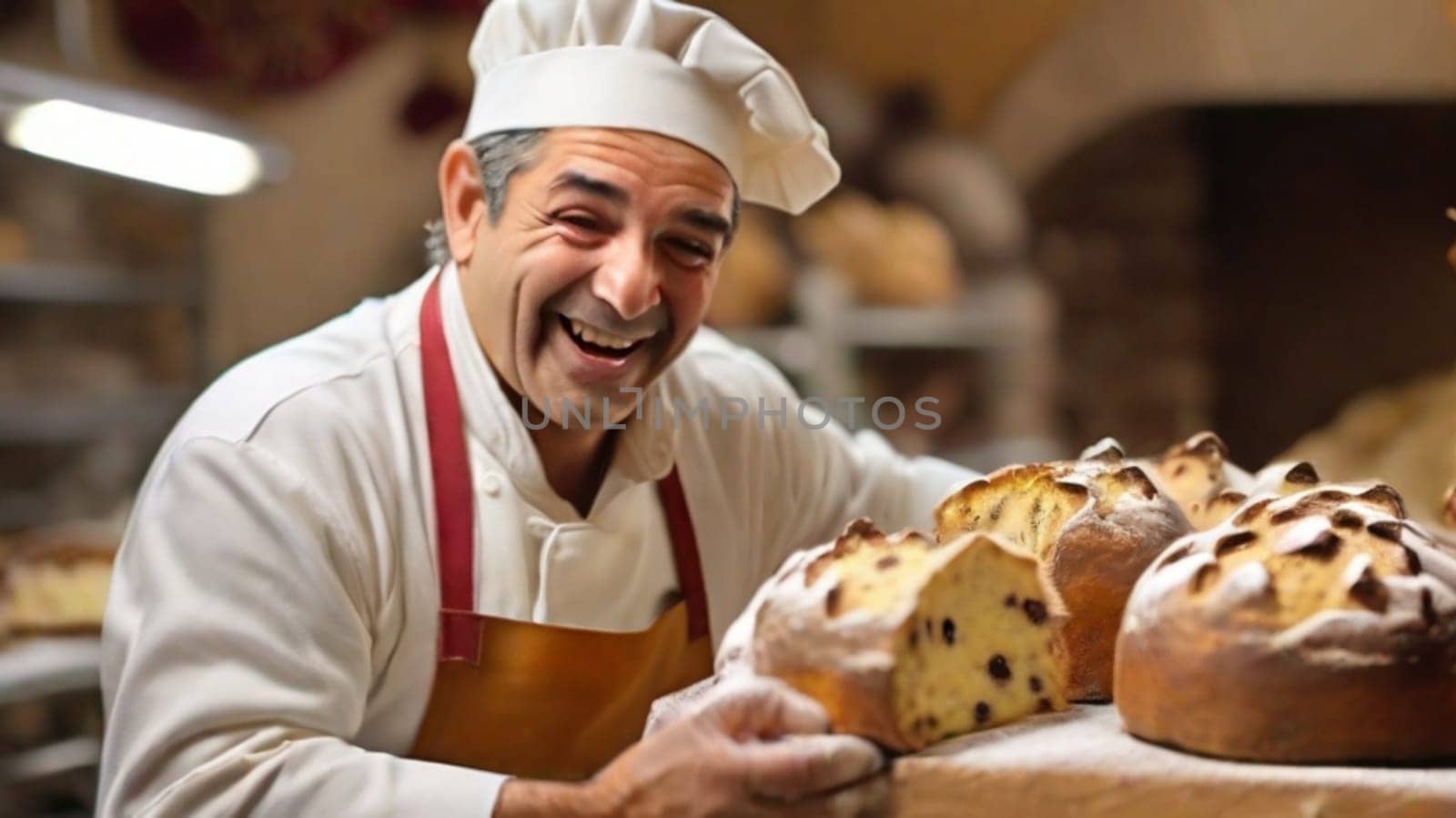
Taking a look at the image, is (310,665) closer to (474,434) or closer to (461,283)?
(474,434)

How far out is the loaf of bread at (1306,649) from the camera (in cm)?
85

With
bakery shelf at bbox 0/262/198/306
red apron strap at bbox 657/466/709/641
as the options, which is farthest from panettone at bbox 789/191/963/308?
red apron strap at bbox 657/466/709/641

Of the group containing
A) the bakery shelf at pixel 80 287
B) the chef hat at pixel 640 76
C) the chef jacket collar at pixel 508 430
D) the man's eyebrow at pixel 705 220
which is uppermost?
the bakery shelf at pixel 80 287

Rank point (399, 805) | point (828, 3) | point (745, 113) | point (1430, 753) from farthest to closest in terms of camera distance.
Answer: point (828, 3) < point (745, 113) < point (399, 805) < point (1430, 753)

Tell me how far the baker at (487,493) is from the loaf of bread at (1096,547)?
0.37 metres

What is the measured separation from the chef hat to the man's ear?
0.05m

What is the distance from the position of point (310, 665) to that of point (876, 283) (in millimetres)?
2832

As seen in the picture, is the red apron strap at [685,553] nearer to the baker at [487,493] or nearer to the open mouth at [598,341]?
the baker at [487,493]

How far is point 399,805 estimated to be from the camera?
109 cm

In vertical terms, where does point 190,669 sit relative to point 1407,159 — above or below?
below

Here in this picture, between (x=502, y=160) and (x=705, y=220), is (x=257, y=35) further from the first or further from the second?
(x=705, y=220)

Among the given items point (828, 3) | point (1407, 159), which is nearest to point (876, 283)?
point (828, 3)

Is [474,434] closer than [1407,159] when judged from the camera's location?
Yes

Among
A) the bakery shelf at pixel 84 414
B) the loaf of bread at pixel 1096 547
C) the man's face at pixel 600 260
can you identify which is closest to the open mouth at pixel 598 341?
the man's face at pixel 600 260
